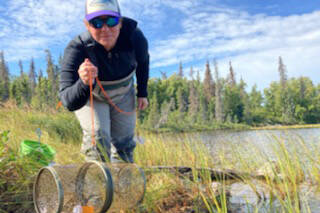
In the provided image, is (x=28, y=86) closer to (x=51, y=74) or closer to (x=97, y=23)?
(x=51, y=74)

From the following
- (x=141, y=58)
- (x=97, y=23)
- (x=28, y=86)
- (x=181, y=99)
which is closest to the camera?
(x=97, y=23)

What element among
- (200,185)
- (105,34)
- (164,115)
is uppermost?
(105,34)

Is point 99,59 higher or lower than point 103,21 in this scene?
lower

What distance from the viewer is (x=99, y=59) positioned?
2121 millimetres

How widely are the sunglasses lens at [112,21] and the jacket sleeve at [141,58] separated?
36 cm

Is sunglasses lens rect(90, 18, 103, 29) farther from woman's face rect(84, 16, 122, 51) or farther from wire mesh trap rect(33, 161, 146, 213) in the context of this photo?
wire mesh trap rect(33, 161, 146, 213)

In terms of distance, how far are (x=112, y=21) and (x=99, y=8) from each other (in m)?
0.13

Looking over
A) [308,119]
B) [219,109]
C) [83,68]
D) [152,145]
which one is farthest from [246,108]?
[83,68]

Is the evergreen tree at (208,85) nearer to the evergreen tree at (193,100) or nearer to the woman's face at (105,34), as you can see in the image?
the evergreen tree at (193,100)

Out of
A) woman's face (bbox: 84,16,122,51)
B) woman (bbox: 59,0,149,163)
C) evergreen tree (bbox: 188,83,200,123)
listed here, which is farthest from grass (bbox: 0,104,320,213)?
evergreen tree (bbox: 188,83,200,123)

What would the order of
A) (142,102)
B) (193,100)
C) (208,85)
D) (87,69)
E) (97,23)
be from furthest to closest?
(208,85), (193,100), (142,102), (97,23), (87,69)

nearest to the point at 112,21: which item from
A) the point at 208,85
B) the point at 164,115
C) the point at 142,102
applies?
the point at 142,102

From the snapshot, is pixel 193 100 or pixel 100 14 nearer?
pixel 100 14

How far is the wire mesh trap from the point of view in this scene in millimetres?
1433
